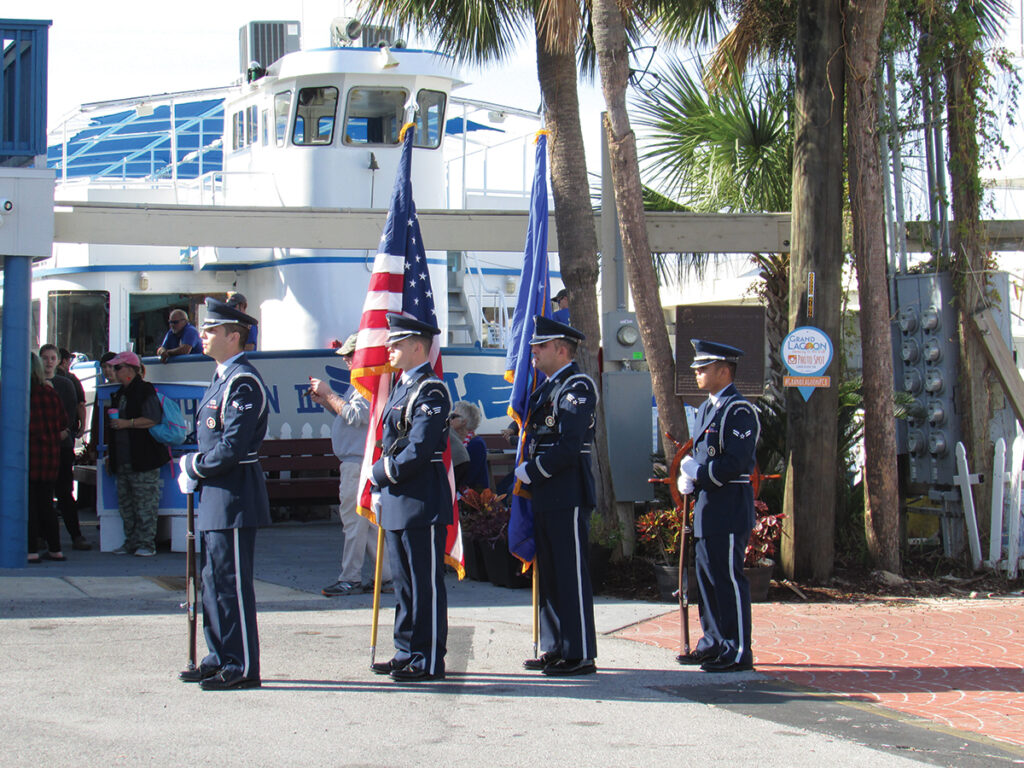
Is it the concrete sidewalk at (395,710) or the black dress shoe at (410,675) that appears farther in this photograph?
the black dress shoe at (410,675)

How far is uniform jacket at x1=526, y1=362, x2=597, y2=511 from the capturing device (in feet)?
22.2

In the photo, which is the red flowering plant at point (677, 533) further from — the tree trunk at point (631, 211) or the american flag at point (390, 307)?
the american flag at point (390, 307)

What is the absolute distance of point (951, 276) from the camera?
10.7 metres

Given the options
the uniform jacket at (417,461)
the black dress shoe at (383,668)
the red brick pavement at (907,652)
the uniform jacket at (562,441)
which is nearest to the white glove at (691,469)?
the uniform jacket at (562,441)

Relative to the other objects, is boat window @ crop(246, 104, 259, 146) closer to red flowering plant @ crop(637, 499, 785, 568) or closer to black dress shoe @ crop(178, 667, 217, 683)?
red flowering plant @ crop(637, 499, 785, 568)

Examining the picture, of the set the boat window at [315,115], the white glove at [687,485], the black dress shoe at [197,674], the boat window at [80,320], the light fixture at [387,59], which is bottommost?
the black dress shoe at [197,674]

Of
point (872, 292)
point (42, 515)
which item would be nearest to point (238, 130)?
point (42, 515)

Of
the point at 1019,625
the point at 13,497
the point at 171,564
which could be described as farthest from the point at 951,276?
the point at 13,497

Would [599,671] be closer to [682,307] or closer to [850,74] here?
[682,307]

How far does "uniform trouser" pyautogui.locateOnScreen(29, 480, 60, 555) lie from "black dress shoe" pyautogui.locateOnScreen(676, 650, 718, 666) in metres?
6.44

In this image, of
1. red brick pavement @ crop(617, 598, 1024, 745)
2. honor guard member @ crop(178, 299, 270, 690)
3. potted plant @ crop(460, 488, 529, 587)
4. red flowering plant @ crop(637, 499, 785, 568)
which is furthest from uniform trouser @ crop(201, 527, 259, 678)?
red flowering plant @ crop(637, 499, 785, 568)

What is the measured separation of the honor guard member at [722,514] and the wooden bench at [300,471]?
332 inches

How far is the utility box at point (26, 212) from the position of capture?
10.2 meters

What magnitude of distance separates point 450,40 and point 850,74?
3404 mm
